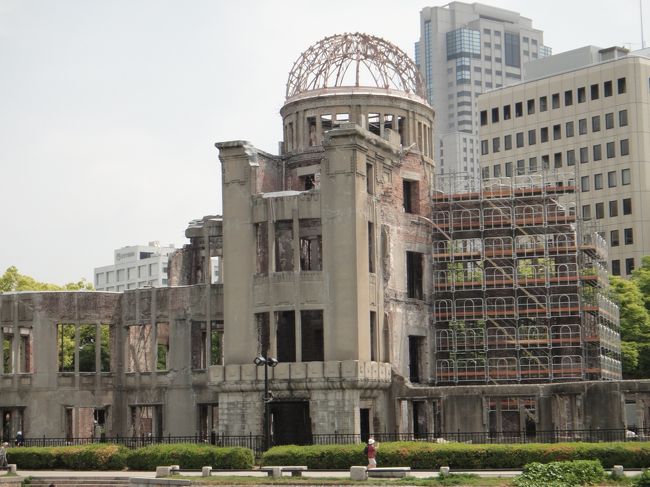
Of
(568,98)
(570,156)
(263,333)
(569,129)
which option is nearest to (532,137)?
(569,129)

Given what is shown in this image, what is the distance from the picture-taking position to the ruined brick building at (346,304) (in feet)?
192

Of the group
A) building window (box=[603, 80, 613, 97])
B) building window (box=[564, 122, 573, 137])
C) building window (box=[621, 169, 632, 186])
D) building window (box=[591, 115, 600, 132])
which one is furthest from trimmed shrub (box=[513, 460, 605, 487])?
building window (box=[564, 122, 573, 137])

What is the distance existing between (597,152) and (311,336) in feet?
188

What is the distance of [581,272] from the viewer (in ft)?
213

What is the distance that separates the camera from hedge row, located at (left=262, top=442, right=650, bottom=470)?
44000 millimetres

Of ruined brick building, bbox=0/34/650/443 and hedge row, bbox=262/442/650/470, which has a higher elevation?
ruined brick building, bbox=0/34/650/443

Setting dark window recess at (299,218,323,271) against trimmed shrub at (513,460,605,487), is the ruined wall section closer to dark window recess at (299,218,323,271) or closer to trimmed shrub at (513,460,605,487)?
dark window recess at (299,218,323,271)

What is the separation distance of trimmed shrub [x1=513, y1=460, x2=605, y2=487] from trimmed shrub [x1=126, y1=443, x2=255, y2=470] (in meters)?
13.4

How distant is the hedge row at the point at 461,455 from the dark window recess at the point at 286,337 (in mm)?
13414

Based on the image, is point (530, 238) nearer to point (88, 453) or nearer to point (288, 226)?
point (288, 226)

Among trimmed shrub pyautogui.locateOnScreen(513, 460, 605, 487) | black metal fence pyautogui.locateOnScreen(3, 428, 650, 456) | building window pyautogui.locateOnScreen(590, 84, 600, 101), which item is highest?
building window pyautogui.locateOnScreen(590, 84, 600, 101)

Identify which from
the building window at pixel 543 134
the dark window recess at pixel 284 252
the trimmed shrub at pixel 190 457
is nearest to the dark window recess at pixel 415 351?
the dark window recess at pixel 284 252

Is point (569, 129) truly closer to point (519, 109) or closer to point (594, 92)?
point (594, 92)

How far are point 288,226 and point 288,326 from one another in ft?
18.3
